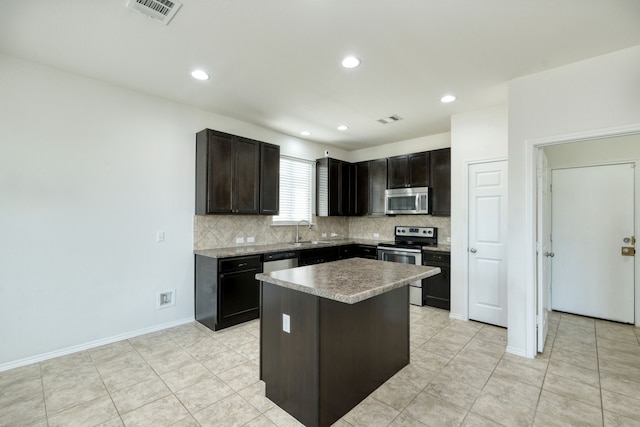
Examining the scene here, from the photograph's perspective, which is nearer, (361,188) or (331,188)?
(331,188)

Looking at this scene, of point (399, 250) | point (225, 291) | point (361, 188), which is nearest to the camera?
point (225, 291)

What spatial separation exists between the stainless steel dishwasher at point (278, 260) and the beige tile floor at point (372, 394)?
94cm

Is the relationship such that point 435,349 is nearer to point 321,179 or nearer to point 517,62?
→ point 517,62

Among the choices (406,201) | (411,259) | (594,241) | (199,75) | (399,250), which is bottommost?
(411,259)

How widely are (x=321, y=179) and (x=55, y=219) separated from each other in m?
3.89

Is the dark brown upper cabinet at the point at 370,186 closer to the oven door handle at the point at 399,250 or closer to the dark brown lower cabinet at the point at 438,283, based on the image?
the oven door handle at the point at 399,250

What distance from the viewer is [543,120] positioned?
Result: 2.86m

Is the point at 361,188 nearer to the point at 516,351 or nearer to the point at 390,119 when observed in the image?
the point at 390,119

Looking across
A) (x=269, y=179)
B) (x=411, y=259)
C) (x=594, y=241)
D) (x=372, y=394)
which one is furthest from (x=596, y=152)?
(x=269, y=179)

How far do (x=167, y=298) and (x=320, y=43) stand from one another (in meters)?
3.38

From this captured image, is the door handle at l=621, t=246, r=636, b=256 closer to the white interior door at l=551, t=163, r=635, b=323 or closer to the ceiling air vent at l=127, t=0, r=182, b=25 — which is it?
the white interior door at l=551, t=163, r=635, b=323

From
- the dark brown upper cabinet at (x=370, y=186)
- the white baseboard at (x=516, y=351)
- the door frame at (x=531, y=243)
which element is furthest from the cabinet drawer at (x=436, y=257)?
the white baseboard at (x=516, y=351)

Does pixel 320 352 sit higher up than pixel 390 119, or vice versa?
pixel 390 119

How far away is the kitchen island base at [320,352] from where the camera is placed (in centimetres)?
192
